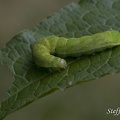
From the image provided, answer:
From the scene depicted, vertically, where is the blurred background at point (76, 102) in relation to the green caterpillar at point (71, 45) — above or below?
below

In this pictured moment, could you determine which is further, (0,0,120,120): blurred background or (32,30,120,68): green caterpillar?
(0,0,120,120): blurred background

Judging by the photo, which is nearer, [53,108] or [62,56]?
[62,56]

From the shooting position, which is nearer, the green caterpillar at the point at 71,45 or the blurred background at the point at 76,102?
the green caterpillar at the point at 71,45

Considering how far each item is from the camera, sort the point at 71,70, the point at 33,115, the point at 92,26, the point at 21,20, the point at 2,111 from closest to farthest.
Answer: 1. the point at 2,111
2. the point at 71,70
3. the point at 92,26
4. the point at 33,115
5. the point at 21,20

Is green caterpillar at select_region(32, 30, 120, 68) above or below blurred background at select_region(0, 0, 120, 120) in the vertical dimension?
above

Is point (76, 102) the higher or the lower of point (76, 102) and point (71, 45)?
the lower

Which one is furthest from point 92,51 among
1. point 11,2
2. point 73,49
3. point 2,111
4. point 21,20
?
point 11,2

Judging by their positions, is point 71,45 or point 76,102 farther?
point 76,102

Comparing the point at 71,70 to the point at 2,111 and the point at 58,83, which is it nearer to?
the point at 58,83
